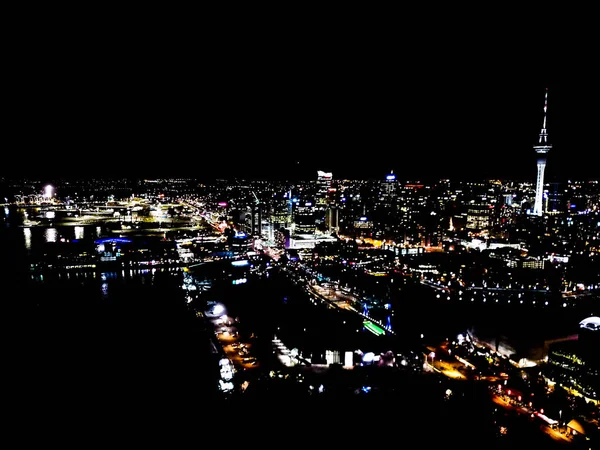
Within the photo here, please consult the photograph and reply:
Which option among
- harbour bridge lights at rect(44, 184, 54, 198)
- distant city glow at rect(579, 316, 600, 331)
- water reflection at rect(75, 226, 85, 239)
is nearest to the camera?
distant city glow at rect(579, 316, 600, 331)

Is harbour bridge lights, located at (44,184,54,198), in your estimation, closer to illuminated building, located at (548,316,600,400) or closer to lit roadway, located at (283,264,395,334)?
lit roadway, located at (283,264,395,334)

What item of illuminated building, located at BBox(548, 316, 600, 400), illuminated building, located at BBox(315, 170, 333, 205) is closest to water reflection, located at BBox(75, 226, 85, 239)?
illuminated building, located at BBox(315, 170, 333, 205)

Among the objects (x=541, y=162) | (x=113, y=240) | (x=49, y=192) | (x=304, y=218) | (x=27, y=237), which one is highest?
(x=541, y=162)

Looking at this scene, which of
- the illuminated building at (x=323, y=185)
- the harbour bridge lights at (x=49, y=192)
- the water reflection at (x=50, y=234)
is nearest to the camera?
the water reflection at (x=50, y=234)

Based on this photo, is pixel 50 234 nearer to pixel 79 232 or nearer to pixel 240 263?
pixel 79 232

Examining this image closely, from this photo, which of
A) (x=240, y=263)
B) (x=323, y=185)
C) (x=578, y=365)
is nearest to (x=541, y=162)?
(x=323, y=185)

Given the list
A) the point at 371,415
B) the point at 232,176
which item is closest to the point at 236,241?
the point at 232,176

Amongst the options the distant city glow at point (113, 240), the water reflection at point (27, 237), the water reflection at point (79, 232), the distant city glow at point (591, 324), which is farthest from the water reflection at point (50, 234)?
the distant city glow at point (591, 324)

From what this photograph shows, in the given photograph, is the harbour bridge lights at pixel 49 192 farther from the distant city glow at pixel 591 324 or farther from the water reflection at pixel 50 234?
the distant city glow at pixel 591 324
